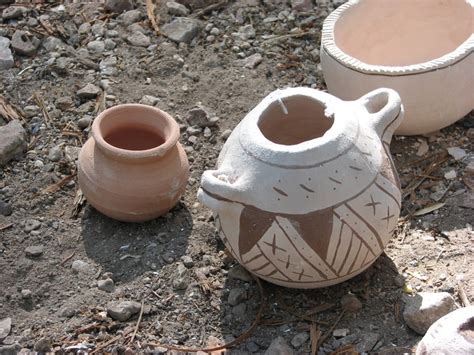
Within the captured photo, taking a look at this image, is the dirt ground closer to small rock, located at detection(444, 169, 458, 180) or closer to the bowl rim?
small rock, located at detection(444, 169, 458, 180)

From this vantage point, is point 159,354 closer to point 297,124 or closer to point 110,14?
point 297,124

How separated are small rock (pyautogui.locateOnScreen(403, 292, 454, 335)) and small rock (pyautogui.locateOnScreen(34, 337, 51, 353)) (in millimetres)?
1381

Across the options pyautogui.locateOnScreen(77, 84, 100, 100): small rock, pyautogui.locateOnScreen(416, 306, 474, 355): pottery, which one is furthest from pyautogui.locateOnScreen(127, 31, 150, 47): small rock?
pyautogui.locateOnScreen(416, 306, 474, 355): pottery

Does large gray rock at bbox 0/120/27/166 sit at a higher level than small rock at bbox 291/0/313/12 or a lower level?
lower

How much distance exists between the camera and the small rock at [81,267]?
3.67 meters

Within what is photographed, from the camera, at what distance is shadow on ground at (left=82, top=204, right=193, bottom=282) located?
3.67 m

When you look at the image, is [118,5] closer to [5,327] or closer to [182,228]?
[182,228]

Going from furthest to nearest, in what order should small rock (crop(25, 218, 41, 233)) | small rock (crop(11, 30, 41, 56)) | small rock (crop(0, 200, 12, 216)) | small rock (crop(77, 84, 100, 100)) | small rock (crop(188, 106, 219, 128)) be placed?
small rock (crop(11, 30, 41, 56))
small rock (crop(77, 84, 100, 100))
small rock (crop(188, 106, 219, 128))
small rock (crop(0, 200, 12, 216))
small rock (crop(25, 218, 41, 233))

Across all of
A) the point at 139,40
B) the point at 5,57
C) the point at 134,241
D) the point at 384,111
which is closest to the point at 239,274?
the point at 134,241

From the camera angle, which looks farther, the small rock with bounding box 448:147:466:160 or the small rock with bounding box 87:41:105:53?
the small rock with bounding box 87:41:105:53

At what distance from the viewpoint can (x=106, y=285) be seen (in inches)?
140

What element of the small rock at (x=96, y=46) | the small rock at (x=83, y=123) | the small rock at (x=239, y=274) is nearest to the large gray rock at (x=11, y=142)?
the small rock at (x=83, y=123)

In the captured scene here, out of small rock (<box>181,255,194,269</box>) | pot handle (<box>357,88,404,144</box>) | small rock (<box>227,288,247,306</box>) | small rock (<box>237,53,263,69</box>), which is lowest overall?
small rock (<box>181,255,194,269</box>)

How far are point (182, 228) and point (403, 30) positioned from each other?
68.4 inches
